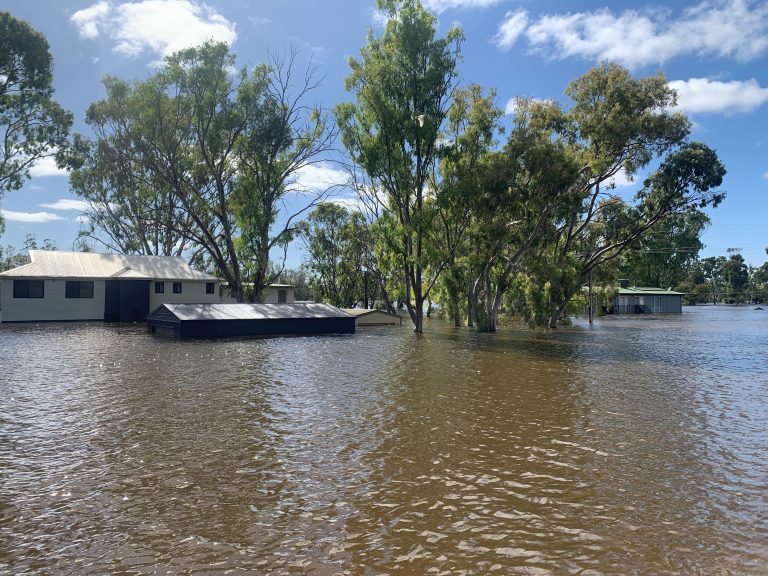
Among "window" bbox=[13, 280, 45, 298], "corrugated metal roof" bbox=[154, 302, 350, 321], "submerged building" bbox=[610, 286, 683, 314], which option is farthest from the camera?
"submerged building" bbox=[610, 286, 683, 314]

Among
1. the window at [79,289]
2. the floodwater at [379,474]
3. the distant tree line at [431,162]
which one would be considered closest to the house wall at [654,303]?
the distant tree line at [431,162]

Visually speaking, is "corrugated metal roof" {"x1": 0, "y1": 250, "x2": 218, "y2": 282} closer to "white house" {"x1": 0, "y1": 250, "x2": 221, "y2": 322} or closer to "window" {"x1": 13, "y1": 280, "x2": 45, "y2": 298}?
"white house" {"x1": 0, "y1": 250, "x2": 221, "y2": 322}

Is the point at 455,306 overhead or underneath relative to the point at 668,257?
underneath

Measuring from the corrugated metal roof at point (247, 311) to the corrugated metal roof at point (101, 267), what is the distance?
13.0 m

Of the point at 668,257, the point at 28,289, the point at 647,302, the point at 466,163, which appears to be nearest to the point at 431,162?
the point at 466,163

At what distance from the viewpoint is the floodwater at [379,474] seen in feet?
19.1

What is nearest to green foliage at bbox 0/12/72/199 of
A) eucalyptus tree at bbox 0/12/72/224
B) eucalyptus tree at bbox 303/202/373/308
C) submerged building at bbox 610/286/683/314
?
eucalyptus tree at bbox 0/12/72/224

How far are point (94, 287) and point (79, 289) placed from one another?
3.67ft

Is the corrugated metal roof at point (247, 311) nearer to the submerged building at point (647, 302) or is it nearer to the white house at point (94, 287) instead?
the white house at point (94, 287)

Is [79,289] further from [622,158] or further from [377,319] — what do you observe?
[622,158]

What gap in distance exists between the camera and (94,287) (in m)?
44.8

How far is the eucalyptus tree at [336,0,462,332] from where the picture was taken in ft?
127

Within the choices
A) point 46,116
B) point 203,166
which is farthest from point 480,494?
point 46,116

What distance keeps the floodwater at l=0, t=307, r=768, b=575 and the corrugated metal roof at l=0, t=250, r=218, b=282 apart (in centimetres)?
2951
